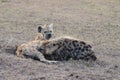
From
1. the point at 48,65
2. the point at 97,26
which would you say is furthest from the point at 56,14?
the point at 48,65

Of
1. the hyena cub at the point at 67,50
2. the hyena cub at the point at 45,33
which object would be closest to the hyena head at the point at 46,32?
the hyena cub at the point at 45,33

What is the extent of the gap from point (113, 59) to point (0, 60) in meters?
1.91

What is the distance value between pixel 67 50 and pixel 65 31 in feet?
12.0

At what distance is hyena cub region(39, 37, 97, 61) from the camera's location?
275 inches

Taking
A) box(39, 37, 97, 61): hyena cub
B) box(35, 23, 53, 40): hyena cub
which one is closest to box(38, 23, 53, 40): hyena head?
box(35, 23, 53, 40): hyena cub

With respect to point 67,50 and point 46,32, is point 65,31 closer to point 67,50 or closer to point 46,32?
point 46,32

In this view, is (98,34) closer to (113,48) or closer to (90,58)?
(113,48)

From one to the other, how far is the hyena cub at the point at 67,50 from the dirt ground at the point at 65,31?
0.17 m

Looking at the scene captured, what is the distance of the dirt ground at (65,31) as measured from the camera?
247 inches

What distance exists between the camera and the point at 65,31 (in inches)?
419

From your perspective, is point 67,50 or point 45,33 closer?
point 67,50

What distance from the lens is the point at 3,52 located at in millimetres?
7398

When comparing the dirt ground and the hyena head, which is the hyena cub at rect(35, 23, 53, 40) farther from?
the dirt ground

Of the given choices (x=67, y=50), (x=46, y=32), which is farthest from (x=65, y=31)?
(x=67, y=50)
